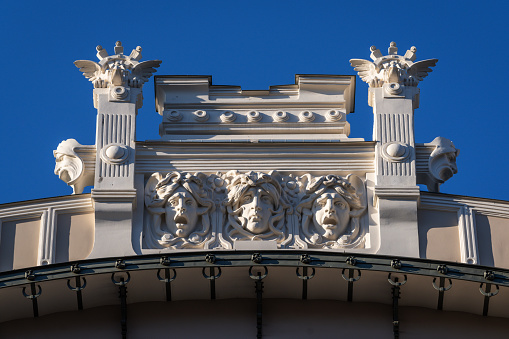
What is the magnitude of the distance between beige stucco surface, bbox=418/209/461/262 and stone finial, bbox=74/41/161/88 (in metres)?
4.06

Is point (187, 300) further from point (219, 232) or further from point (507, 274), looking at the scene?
point (507, 274)

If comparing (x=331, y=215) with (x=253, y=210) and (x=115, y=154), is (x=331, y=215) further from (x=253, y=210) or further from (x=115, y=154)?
(x=115, y=154)

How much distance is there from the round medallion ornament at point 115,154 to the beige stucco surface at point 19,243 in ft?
3.75

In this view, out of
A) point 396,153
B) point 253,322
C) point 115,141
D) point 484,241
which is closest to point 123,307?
point 253,322

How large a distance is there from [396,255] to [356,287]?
613mm

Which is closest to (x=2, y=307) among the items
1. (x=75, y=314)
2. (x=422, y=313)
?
(x=75, y=314)

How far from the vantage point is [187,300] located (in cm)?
A: 2014

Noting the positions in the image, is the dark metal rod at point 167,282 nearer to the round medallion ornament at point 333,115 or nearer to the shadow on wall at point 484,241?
the round medallion ornament at point 333,115

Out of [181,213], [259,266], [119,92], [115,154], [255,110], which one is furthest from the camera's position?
[255,110]

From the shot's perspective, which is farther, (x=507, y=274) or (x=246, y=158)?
(x=246, y=158)

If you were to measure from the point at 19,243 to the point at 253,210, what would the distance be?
287 cm

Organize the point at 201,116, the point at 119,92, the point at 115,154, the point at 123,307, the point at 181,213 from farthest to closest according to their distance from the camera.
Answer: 1. the point at 201,116
2. the point at 119,92
3. the point at 115,154
4. the point at 181,213
5. the point at 123,307

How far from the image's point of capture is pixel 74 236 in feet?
66.9

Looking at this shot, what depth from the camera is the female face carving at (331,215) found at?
20391mm
